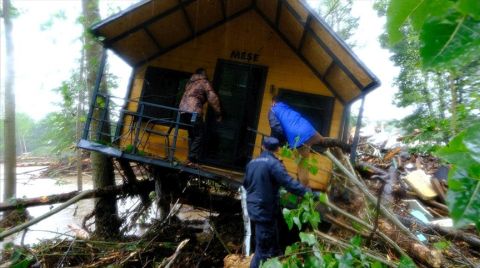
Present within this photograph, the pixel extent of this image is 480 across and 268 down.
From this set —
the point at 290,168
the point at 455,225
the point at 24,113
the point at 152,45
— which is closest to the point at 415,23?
the point at 455,225

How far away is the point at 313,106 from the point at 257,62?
184 centimetres

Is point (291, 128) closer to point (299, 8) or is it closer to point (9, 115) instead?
point (299, 8)

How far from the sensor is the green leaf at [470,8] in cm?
35

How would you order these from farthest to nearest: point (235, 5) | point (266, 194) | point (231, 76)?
point (231, 76) < point (235, 5) < point (266, 194)

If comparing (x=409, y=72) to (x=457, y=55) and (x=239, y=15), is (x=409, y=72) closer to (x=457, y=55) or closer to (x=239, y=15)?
(x=239, y=15)

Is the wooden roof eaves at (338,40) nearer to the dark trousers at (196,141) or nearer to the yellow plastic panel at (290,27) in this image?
the yellow plastic panel at (290,27)

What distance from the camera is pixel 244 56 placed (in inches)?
352

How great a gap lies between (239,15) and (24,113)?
74.1m

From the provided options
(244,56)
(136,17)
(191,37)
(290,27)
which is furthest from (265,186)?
(191,37)

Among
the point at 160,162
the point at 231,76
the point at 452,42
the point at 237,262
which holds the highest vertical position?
the point at 231,76

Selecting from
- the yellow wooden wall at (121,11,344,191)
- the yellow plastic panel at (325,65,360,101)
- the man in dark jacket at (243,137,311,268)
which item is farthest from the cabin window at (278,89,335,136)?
the man in dark jacket at (243,137,311,268)

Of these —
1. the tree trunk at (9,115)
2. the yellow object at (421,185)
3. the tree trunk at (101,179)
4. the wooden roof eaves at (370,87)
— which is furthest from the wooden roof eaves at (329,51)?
the tree trunk at (9,115)

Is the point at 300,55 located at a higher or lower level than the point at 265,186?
higher

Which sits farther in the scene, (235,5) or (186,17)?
(235,5)
